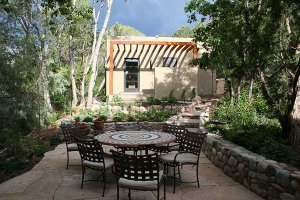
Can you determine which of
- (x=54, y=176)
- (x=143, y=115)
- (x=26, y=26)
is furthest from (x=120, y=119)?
(x=26, y=26)

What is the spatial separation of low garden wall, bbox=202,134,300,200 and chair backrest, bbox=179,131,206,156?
74 centimetres

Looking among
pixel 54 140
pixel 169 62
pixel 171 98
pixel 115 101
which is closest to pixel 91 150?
pixel 54 140

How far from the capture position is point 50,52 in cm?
1449

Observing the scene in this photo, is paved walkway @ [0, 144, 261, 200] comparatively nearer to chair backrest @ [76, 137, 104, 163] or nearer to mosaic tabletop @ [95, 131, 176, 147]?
chair backrest @ [76, 137, 104, 163]

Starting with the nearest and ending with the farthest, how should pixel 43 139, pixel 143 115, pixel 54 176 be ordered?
pixel 54 176, pixel 43 139, pixel 143 115

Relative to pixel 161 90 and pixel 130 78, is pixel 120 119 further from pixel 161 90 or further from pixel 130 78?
pixel 130 78

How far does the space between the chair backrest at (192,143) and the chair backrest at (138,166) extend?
169 centimetres

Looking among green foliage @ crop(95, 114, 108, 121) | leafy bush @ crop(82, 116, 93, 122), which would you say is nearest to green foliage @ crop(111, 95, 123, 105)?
green foliage @ crop(95, 114, 108, 121)

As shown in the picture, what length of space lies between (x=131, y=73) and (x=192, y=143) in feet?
41.8

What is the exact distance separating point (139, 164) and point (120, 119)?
705 centimetres

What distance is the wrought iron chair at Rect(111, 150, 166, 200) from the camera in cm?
407

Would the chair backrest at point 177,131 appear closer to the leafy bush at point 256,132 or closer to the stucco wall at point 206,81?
the leafy bush at point 256,132

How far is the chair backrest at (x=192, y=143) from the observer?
223 inches

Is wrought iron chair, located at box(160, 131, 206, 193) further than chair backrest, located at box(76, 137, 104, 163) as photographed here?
Yes
